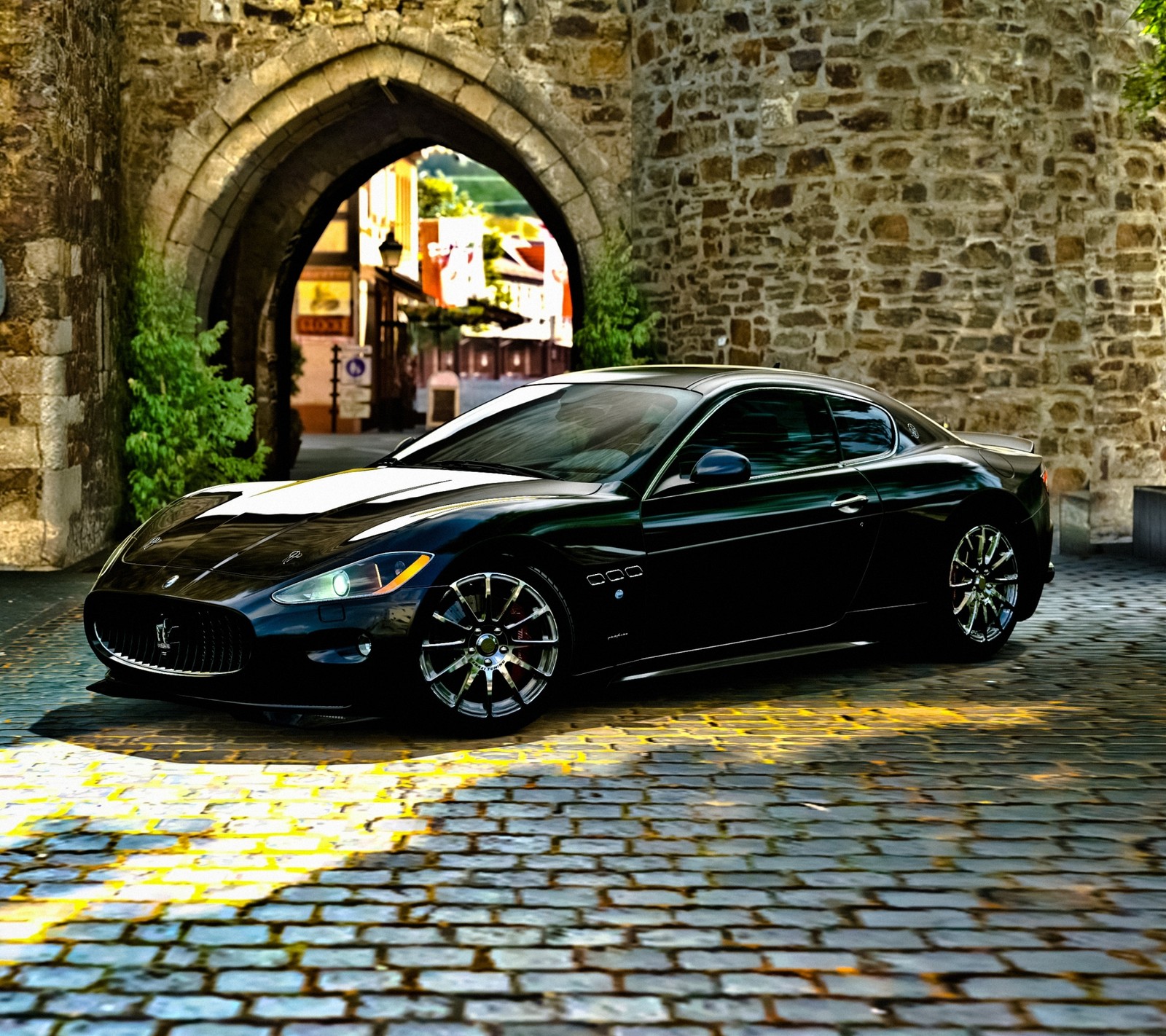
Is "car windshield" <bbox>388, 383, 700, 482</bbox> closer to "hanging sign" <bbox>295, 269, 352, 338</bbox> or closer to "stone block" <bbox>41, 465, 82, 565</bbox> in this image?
"stone block" <bbox>41, 465, 82, 565</bbox>

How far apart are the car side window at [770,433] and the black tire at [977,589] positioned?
810 mm

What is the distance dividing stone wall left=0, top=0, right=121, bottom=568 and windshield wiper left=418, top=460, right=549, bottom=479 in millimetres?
6281

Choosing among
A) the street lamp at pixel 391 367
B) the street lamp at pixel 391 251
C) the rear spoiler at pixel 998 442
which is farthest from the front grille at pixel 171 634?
the street lamp at pixel 391 367

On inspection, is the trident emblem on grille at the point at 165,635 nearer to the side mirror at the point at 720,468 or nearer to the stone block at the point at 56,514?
the side mirror at the point at 720,468

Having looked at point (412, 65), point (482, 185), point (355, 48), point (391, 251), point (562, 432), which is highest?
point (482, 185)

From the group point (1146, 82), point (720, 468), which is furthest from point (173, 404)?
point (720, 468)

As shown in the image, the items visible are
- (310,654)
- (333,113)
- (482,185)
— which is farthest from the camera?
(482,185)

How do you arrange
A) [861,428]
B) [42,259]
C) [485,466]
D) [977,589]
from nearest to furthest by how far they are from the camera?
[485,466]
[861,428]
[977,589]
[42,259]

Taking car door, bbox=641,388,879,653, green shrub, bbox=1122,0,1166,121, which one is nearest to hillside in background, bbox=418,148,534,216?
green shrub, bbox=1122,0,1166,121

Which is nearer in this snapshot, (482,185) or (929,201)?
(929,201)

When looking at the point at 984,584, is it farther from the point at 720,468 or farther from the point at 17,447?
the point at 17,447

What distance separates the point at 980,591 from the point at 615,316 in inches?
319

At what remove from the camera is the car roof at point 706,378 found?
24.0 feet

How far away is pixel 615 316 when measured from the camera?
51.5ft
